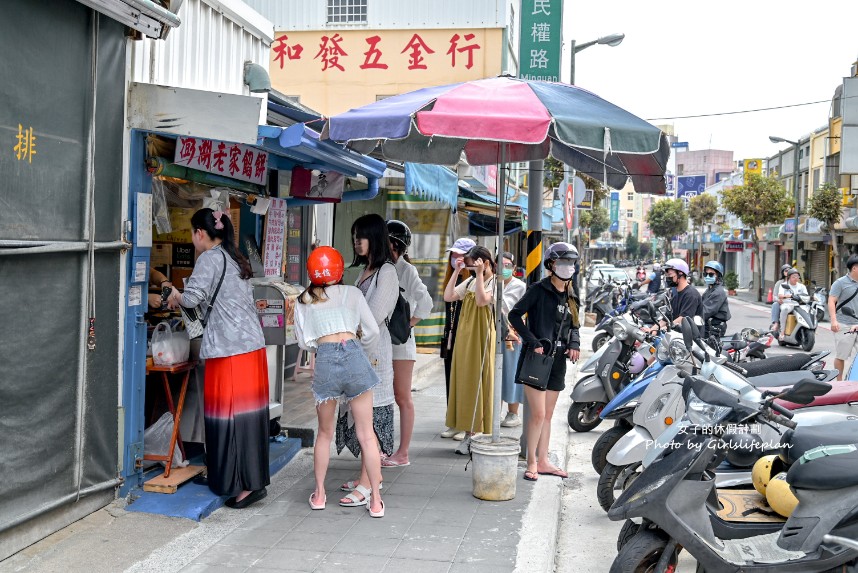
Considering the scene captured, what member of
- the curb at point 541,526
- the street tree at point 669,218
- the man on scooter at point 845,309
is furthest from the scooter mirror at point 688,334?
the street tree at point 669,218

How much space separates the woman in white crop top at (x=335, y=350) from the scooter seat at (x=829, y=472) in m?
2.51

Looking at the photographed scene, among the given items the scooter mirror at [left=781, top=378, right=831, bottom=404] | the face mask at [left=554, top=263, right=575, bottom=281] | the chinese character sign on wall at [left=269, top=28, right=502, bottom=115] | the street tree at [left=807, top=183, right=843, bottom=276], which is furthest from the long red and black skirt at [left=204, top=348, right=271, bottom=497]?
the street tree at [left=807, top=183, right=843, bottom=276]

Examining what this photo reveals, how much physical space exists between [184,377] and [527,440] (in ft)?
8.57

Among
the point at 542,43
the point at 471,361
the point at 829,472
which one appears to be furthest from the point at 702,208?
the point at 829,472

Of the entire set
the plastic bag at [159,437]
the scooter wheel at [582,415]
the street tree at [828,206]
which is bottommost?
the scooter wheel at [582,415]

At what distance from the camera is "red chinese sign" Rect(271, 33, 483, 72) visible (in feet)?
59.5

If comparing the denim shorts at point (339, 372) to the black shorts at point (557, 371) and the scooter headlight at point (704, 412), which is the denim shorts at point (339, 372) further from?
the scooter headlight at point (704, 412)

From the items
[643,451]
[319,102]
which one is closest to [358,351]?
[643,451]

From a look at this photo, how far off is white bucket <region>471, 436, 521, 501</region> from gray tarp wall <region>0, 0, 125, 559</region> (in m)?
2.36

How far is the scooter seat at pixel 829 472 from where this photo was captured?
397 centimetres

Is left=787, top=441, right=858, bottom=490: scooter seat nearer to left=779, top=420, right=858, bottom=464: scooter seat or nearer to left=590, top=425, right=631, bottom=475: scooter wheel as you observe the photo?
left=779, top=420, right=858, bottom=464: scooter seat

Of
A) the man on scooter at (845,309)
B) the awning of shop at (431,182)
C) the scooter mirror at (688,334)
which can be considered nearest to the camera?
the scooter mirror at (688,334)

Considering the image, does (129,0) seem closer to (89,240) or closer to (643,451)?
(89,240)

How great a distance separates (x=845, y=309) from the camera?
1022 cm
